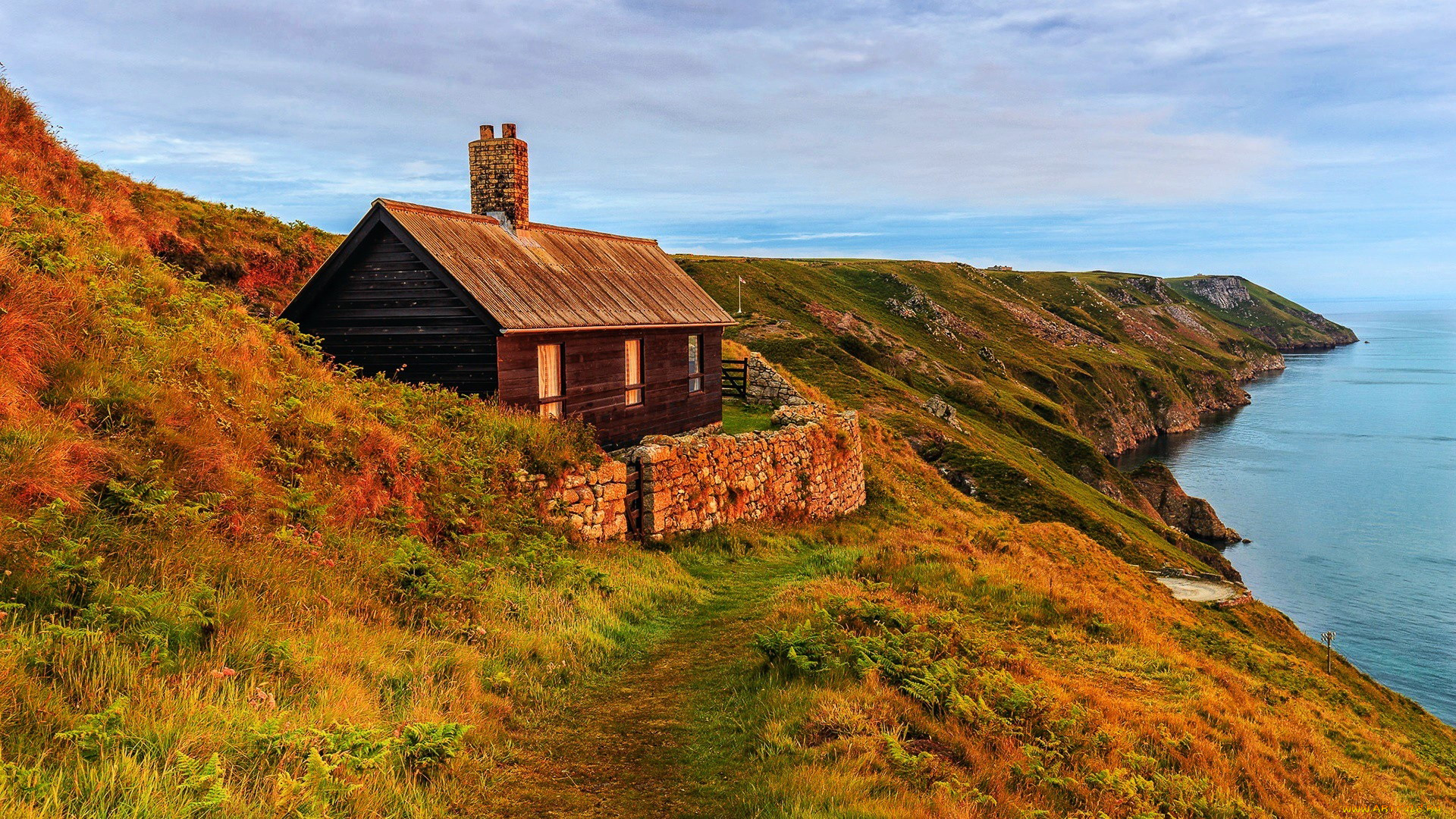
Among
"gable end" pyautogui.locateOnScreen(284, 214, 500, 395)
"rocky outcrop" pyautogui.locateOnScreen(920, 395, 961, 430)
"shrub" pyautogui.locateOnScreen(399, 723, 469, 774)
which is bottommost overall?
"rocky outcrop" pyautogui.locateOnScreen(920, 395, 961, 430)

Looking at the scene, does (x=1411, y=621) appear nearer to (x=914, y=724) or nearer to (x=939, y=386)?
(x=939, y=386)

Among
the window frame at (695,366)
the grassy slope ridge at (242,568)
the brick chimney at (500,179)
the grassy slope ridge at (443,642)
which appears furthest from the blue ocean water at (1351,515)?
the brick chimney at (500,179)

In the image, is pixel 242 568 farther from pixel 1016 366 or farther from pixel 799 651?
pixel 1016 366

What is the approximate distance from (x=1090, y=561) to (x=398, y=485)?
25572mm

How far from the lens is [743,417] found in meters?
30.3

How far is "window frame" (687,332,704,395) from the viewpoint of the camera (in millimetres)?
24984

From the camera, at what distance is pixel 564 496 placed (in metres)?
15.1

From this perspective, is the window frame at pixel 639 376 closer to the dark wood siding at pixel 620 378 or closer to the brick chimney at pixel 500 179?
the dark wood siding at pixel 620 378

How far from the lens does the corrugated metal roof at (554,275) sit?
18172 millimetres

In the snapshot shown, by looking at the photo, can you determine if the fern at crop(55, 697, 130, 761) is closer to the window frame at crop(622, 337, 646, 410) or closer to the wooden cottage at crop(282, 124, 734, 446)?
the wooden cottage at crop(282, 124, 734, 446)

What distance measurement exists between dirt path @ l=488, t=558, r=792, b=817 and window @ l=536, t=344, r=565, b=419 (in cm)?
887

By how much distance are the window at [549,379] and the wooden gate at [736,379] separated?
49.4ft

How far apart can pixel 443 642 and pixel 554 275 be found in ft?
46.3

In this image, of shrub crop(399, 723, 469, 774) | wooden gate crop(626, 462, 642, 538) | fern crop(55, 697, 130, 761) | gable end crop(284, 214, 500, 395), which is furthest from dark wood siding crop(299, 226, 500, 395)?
fern crop(55, 697, 130, 761)
